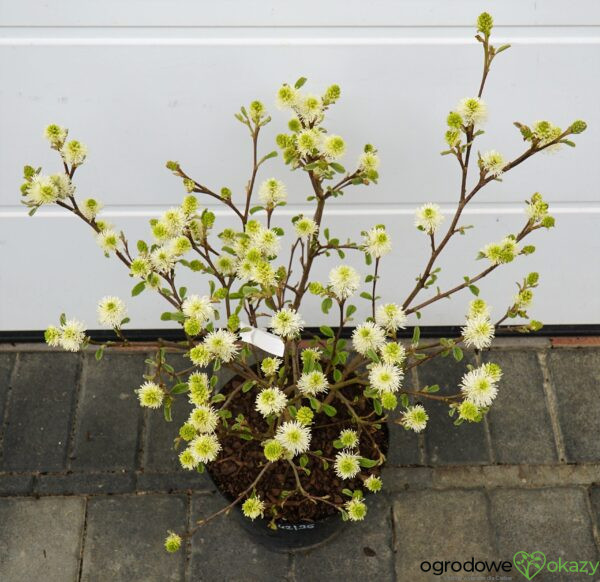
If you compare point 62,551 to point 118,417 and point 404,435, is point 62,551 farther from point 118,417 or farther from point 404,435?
point 404,435

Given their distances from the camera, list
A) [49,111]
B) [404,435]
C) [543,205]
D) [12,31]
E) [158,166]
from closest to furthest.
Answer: [543,205] → [12,31] → [49,111] → [158,166] → [404,435]

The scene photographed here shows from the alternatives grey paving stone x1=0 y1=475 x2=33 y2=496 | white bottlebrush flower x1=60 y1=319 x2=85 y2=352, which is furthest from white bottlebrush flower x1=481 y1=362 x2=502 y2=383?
grey paving stone x1=0 y1=475 x2=33 y2=496

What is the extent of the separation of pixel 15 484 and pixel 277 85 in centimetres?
137

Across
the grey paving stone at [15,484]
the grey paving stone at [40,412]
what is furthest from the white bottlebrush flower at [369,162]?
the grey paving stone at [15,484]

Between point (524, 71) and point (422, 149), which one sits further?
point (422, 149)

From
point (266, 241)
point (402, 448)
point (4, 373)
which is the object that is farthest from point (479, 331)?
point (4, 373)

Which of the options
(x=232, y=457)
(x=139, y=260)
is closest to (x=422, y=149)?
(x=139, y=260)

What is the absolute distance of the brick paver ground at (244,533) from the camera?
1686mm

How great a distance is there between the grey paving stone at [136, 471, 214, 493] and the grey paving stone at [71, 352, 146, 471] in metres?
0.06

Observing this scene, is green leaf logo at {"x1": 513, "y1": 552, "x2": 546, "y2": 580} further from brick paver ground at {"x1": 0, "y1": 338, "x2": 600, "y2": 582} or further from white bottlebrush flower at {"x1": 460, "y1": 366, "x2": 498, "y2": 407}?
white bottlebrush flower at {"x1": 460, "y1": 366, "x2": 498, "y2": 407}

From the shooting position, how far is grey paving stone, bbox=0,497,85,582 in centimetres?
169

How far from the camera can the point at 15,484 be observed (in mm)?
1802

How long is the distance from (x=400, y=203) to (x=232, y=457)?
2.56ft

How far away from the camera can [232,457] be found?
1468mm
